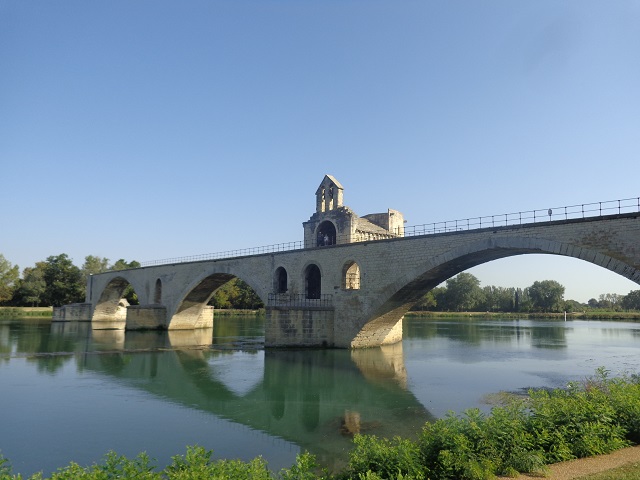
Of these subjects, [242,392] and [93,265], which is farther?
[93,265]

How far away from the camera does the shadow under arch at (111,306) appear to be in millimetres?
59469

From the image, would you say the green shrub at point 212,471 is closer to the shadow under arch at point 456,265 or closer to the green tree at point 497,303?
the shadow under arch at point 456,265

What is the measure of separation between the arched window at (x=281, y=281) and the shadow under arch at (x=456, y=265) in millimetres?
9156

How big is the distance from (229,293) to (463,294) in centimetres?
4462

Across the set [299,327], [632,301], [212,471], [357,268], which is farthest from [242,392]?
[632,301]

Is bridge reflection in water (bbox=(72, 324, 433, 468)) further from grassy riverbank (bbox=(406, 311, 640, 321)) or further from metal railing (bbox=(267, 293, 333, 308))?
grassy riverbank (bbox=(406, 311, 640, 321))

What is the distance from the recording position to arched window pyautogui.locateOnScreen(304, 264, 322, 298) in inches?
1321

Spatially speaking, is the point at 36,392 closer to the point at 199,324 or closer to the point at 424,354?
the point at 424,354

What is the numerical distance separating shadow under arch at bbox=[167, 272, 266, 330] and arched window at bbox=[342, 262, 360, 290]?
52.3 feet

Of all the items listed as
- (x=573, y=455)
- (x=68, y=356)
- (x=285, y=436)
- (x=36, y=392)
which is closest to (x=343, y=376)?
(x=285, y=436)

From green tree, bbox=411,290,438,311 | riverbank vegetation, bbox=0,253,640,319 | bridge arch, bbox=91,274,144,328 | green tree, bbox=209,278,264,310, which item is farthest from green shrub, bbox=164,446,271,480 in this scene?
green tree, bbox=411,290,438,311

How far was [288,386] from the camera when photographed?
19.2 meters

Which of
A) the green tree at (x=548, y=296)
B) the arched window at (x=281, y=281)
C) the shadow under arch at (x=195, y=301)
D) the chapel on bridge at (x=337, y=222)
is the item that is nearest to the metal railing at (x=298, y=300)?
the arched window at (x=281, y=281)

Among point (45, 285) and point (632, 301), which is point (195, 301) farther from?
point (632, 301)
